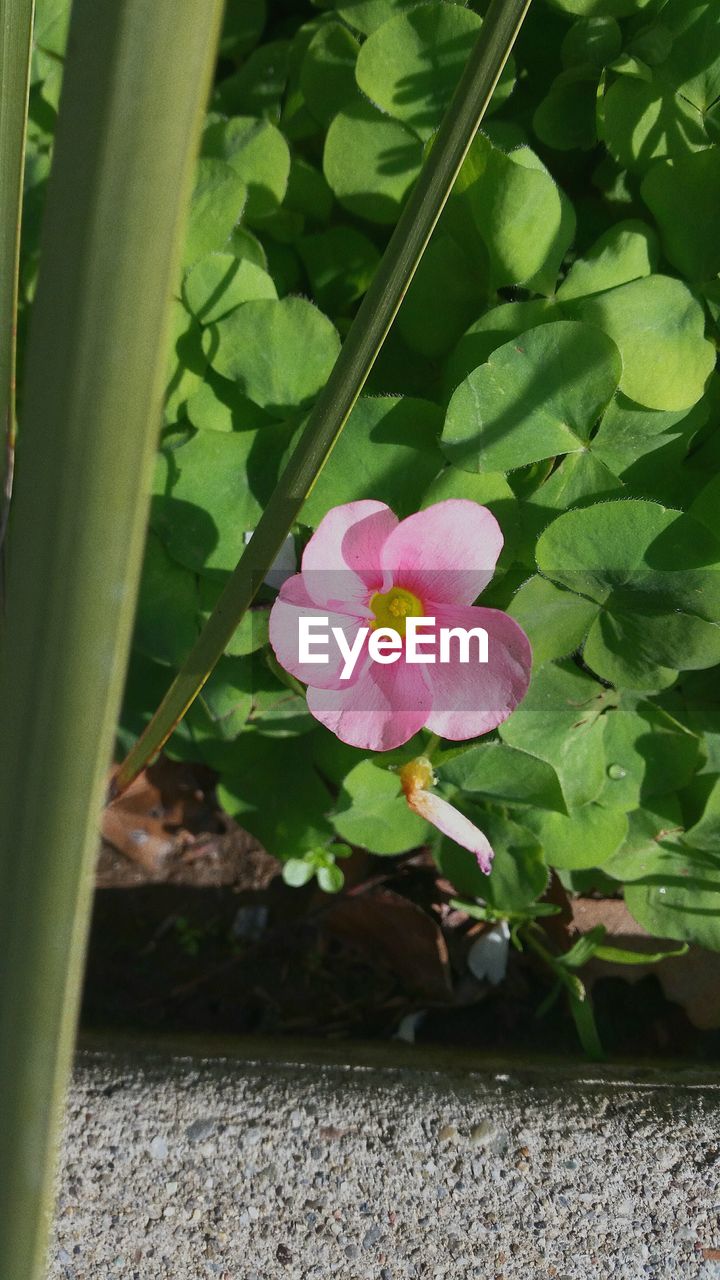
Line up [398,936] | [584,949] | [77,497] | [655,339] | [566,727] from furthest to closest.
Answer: [398,936], [584,949], [566,727], [655,339], [77,497]

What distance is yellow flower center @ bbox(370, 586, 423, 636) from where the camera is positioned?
70cm

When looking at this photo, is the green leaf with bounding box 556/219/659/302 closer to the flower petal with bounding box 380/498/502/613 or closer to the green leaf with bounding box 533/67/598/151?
the green leaf with bounding box 533/67/598/151

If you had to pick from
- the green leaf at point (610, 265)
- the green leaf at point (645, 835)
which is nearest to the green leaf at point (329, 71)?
the green leaf at point (610, 265)

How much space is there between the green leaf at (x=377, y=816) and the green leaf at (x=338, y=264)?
47 centimetres

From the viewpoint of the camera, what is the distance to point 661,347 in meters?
0.75

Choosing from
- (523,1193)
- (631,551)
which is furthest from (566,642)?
(523,1193)

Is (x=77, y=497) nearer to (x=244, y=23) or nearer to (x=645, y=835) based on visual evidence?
(x=645, y=835)

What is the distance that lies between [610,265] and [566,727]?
0.40 metres

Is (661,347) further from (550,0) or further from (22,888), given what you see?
(22,888)

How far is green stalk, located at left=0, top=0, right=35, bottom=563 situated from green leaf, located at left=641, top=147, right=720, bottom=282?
50cm

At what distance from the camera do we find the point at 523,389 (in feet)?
2.36

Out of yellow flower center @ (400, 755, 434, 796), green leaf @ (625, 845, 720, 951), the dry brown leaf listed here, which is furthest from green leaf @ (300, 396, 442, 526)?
the dry brown leaf

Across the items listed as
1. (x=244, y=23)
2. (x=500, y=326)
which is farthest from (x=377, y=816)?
(x=244, y=23)

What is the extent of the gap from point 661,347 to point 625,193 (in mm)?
206
